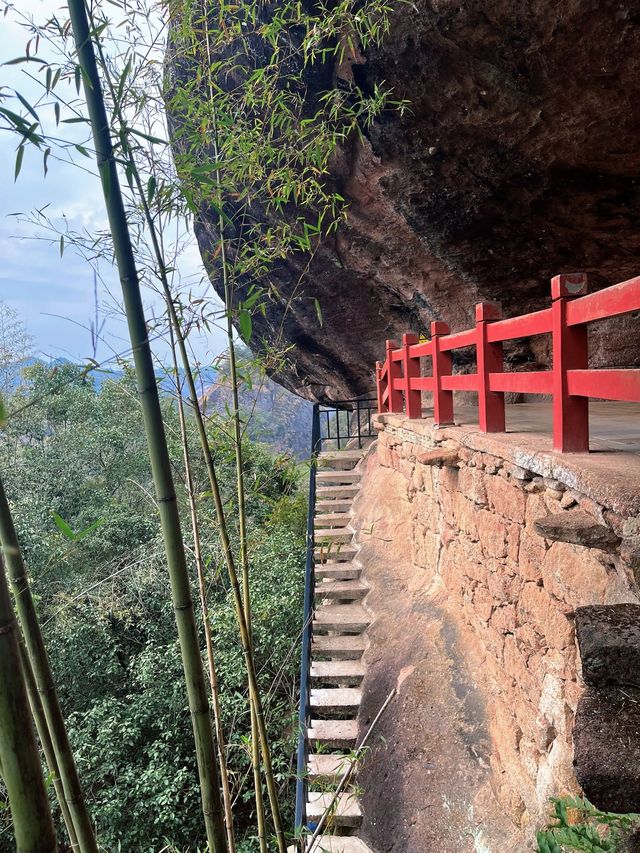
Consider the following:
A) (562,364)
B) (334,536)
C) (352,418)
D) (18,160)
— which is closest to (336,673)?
(334,536)

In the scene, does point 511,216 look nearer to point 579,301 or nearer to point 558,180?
point 558,180

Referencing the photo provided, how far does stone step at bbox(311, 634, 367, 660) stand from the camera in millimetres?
4598

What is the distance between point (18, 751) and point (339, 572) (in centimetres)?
500

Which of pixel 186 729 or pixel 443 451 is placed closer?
pixel 443 451

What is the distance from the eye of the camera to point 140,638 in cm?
781

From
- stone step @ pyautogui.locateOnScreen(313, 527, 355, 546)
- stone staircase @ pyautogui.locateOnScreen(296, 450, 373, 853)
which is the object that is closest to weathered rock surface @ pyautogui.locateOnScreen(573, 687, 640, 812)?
stone staircase @ pyautogui.locateOnScreen(296, 450, 373, 853)

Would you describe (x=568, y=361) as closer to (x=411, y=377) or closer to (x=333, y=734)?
(x=411, y=377)

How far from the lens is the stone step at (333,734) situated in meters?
3.96

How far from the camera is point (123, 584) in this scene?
7.89 metres

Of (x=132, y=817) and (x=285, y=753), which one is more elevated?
(x=285, y=753)

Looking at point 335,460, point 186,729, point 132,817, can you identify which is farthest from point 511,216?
point 132,817

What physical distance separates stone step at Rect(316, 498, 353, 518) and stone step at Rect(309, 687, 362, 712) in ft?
8.73

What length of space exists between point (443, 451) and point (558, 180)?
339 cm

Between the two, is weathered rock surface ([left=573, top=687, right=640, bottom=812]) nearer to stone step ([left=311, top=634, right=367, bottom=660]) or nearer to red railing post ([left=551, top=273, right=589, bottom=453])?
red railing post ([left=551, top=273, right=589, bottom=453])
